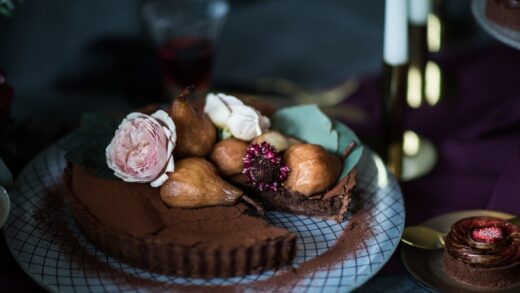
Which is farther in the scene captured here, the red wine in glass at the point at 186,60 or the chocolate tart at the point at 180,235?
the red wine in glass at the point at 186,60

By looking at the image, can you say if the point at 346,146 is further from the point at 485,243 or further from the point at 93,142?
the point at 93,142

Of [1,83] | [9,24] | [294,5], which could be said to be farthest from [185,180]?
[294,5]

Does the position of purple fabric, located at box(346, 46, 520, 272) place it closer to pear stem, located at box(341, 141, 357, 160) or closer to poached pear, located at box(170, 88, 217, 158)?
pear stem, located at box(341, 141, 357, 160)

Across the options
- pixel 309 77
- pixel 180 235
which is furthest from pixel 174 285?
pixel 309 77

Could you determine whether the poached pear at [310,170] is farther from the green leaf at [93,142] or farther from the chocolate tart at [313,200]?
the green leaf at [93,142]

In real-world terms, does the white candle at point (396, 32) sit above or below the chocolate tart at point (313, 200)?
above

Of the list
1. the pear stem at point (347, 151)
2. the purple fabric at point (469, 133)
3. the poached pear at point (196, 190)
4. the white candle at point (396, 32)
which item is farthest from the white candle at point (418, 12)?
the poached pear at point (196, 190)

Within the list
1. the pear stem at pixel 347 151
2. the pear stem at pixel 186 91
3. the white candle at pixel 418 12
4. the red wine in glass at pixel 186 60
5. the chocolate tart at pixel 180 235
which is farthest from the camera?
the red wine in glass at pixel 186 60

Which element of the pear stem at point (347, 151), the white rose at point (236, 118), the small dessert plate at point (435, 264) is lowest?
the small dessert plate at point (435, 264)
